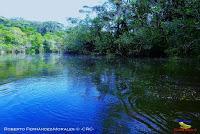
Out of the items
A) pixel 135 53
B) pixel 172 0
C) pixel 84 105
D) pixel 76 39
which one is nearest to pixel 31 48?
pixel 76 39

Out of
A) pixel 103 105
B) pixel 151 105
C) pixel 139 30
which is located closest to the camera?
pixel 151 105

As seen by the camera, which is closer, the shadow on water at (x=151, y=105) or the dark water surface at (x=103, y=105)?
the shadow on water at (x=151, y=105)

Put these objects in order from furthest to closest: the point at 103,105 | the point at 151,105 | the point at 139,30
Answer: the point at 139,30 → the point at 103,105 → the point at 151,105

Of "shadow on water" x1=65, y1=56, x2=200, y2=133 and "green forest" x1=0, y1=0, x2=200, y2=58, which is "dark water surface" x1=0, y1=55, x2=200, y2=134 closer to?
"shadow on water" x1=65, y1=56, x2=200, y2=133

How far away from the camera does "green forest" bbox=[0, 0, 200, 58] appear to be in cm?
2116

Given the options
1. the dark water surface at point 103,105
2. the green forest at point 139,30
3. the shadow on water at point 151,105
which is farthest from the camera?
the green forest at point 139,30

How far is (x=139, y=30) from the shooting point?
41188 millimetres

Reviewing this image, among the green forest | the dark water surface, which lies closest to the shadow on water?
the dark water surface

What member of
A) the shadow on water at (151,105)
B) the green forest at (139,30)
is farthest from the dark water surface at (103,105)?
the green forest at (139,30)

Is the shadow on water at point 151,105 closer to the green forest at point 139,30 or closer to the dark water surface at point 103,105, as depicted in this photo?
the dark water surface at point 103,105

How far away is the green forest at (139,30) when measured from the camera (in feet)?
69.4

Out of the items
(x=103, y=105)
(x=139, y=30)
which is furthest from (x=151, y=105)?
(x=139, y=30)

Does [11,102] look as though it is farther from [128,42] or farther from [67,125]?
[128,42]

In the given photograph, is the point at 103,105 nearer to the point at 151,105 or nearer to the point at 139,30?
the point at 151,105
